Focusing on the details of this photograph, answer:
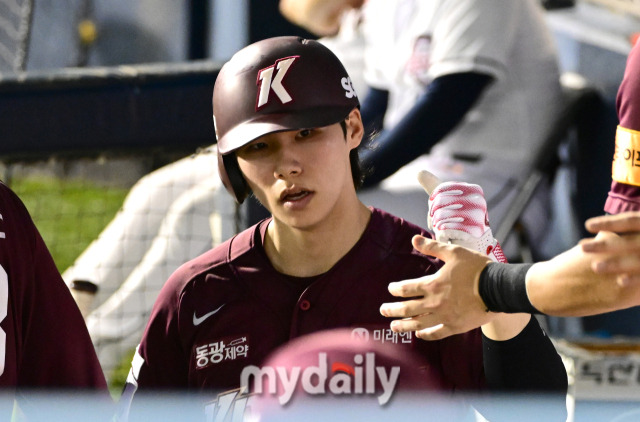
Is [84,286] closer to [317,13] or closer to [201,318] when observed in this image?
[317,13]

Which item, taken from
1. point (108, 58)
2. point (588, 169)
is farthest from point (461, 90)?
point (108, 58)

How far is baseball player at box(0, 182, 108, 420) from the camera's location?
7.18 feet

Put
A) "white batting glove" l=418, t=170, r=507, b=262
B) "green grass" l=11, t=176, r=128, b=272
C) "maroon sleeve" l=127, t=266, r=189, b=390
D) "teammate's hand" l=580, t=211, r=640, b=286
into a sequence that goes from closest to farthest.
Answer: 1. "teammate's hand" l=580, t=211, r=640, b=286
2. "white batting glove" l=418, t=170, r=507, b=262
3. "maroon sleeve" l=127, t=266, r=189, b=390
4. "green grass" l=11, t=176, r=128, b=272

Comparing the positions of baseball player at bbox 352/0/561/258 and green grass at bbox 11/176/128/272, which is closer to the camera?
baseball player at bbox 352/0/561/258

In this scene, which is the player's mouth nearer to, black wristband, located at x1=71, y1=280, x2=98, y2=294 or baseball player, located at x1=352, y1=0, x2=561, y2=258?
baseball player, located at x1=352, y1=0, x2=561, y2=258

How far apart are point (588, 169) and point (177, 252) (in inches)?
77.7

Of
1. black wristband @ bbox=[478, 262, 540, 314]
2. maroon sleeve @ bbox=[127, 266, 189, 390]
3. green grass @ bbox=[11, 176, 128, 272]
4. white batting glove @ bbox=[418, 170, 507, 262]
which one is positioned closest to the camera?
black wristband @ bbox=[478, 262, 540, 314]

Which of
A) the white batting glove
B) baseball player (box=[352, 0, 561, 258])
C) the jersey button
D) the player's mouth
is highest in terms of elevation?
baseball player (box=[352, 0, 561, 258])

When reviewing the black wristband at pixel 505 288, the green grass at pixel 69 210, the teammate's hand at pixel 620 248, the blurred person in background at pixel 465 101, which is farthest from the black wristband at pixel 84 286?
the teammate's hand at pixel 620 248

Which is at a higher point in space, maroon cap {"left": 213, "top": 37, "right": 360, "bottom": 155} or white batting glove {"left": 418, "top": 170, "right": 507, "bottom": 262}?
maroon cap {"left": 213, "top": 37, "right": 360, "bottom": 155}

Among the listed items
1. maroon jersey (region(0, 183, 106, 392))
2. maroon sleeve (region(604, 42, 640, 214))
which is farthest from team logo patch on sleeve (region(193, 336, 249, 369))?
maroon sleeve (region(604, 42, 640, 214))

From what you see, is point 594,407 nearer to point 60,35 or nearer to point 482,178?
point 482,178

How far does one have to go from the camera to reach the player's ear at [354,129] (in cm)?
244

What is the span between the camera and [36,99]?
4.48 m
